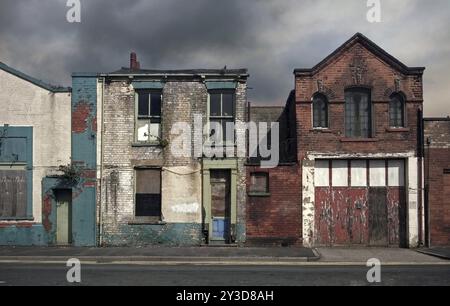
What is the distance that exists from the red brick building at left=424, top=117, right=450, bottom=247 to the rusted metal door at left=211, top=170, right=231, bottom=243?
7.77 m

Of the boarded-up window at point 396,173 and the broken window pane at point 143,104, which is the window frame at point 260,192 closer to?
the boarded-up window at point 396,173

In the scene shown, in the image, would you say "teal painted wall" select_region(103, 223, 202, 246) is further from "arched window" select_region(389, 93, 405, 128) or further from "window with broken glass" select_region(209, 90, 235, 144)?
"arched window" select_region(389, 93, 405, 128)

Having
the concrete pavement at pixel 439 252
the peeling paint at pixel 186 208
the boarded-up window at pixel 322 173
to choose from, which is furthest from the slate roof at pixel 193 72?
the concrete pavement at pixel 439 252

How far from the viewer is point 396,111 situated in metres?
19.8

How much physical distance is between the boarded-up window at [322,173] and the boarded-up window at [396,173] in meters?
2.46

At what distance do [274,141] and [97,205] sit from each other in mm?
8730

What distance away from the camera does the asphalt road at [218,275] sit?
11703 mm

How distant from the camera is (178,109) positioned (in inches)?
778

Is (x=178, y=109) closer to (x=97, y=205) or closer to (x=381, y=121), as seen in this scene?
(x=97, y=205)

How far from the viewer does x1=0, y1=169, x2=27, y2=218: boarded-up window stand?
19641 mm

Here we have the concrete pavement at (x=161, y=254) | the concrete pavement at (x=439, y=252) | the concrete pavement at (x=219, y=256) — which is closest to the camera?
the concrete pavement at (x=219, y=256)

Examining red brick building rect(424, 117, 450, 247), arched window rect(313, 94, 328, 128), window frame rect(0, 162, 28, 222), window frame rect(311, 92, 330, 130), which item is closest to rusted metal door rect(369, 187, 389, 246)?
red brick building rect(424, 117, 450, 247)

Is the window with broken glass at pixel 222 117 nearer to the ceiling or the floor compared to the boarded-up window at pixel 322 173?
nearer to the ceiling
